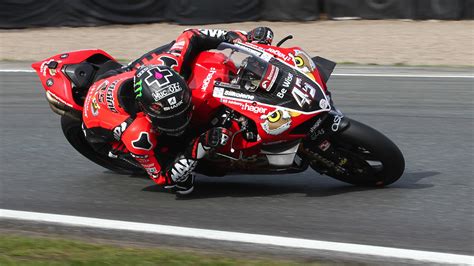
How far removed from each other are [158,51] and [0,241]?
1949 mm

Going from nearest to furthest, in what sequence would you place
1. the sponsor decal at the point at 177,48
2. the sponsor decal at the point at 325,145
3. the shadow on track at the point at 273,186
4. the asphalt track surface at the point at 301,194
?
the asphalt track surface at the point at 301,194 < the sponsor decal at the point at 325,145 < the sponsor decal at the point at 177,48 < the shadow on track at the point at 273,186

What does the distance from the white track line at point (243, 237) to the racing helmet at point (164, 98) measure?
67cm

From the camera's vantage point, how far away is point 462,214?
535cm

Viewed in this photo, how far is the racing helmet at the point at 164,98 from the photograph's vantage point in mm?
5242

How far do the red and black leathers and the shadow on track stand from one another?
0.48 metres

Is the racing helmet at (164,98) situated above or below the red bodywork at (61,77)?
above

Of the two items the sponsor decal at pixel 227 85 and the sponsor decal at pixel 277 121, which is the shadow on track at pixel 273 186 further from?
the sponsor decal at pixel 227 85

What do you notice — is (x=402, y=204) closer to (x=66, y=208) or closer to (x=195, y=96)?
(x=195, y=96)

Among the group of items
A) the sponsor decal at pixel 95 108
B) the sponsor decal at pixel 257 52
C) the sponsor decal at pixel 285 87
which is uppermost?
the sponsor decal at pixel 257 52

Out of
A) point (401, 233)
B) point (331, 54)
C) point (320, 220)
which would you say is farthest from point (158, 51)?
point (331, 54)

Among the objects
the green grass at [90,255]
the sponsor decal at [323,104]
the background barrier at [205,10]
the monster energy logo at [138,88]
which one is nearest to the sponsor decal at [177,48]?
the monster energy logo at [138,88]

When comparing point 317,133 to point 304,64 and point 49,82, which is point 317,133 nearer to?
point 304,64

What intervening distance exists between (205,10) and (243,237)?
33.3ft

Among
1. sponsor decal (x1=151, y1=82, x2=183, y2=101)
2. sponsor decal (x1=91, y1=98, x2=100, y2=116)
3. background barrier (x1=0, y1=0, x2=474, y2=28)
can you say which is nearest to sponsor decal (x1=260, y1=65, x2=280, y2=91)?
sponsor decal (x1=151, y1=82, x2=183, y2=101)
